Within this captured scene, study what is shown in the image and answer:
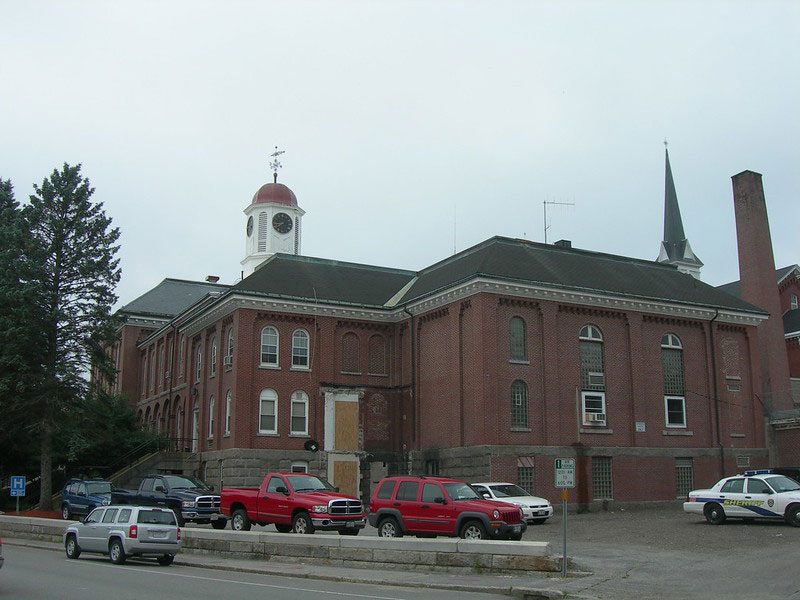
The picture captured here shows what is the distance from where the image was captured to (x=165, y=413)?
5122 centimetres

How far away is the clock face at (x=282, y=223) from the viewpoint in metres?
58.3

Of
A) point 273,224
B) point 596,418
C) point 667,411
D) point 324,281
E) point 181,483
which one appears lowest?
point 181,483

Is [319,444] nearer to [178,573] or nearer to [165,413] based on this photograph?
[165,413]

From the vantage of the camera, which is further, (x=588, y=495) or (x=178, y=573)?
(x=588, y=495)

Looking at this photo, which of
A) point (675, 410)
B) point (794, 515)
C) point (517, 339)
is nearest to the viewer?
point (794, 515)

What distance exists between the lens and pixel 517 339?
37.5 metres

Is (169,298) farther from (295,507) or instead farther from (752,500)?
(752,500)

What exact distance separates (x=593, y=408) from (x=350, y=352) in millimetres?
11937

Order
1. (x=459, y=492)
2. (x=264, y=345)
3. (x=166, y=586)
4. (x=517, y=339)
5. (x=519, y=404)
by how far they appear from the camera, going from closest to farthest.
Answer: (x=166, y=586), (x=459, y=492), (x=519, y=404), (x=517, y=339), (x=264, y=345)

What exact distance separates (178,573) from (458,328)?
2111 centimetres

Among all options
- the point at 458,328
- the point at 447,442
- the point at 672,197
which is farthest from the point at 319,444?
the point at 672,197

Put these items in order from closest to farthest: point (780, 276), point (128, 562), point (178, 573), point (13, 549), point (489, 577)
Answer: point (489, 577), point (178, 573), point (128, 562), point (13, 549), point (780, 276)

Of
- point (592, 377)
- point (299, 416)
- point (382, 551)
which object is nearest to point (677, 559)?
point (382, 551)

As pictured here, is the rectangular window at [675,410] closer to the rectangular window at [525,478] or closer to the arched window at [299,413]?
the rectangular window at [525,478]
